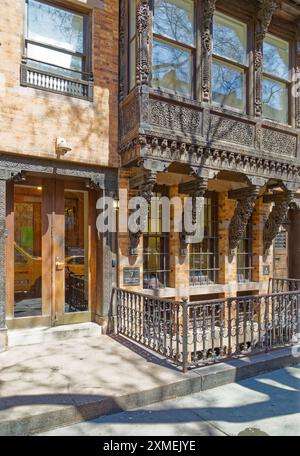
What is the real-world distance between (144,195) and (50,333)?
9.50 feet

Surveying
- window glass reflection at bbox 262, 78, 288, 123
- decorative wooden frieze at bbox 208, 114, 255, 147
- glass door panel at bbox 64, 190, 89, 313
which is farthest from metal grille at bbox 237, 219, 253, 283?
glass door panel at bbox 64, 190, 89, 313

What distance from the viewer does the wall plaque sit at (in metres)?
6.36

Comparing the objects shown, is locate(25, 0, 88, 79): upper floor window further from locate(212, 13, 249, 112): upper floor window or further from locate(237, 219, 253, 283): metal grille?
locate(237, 219, 253, 283): metal grille

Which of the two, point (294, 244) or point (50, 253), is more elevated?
point (294, 244)

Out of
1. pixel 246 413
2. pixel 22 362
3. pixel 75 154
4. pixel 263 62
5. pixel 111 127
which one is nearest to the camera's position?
pixel 246 413

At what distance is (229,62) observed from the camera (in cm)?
704

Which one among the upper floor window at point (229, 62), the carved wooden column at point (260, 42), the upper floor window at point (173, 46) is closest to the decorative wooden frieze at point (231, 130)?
the carved wooden column at point (260, 42)

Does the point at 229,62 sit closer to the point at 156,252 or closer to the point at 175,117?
the point at 175,117

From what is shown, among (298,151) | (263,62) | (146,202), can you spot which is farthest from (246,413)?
(263,62)

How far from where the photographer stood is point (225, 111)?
21.4ft

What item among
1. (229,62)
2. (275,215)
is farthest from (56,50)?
(275,215)

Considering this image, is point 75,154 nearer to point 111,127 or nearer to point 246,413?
point 111,127

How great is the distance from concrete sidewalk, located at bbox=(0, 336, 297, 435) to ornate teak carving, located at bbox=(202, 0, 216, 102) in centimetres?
477

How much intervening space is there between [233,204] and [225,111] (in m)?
2.38
